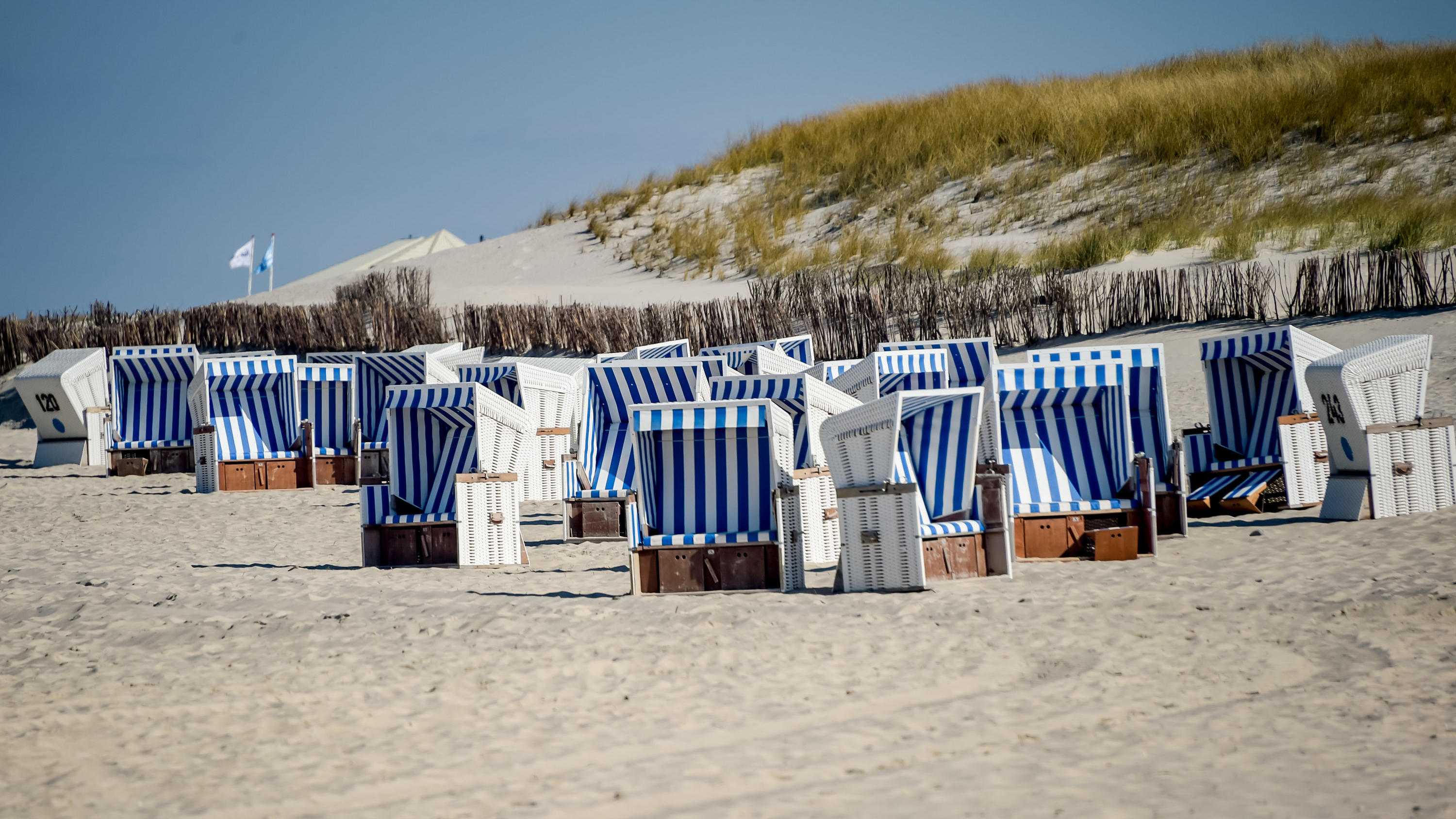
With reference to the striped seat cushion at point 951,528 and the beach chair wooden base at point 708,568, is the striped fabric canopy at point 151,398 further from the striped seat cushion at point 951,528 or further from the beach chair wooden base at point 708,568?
the striped seat cushion at point 951,528

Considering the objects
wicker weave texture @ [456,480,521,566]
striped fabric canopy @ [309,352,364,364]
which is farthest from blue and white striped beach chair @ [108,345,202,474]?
wicker weave texture @ [456,480,521,566]

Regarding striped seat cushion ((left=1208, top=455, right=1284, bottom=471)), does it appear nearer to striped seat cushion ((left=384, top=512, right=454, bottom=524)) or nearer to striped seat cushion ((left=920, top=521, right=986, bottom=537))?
striped seat cushion ((left=920, top=521, right=986, bottom=537))

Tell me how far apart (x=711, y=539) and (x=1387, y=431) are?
4130 millimetres

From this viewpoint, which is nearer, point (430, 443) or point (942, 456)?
point (942, 456)

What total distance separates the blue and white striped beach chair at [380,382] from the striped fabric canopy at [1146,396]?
22.8 ft

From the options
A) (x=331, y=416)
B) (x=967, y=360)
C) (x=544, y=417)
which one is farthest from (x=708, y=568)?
(x=331, y=416)

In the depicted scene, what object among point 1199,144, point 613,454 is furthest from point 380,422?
point 1199,144

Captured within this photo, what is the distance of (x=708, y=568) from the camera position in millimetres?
6336

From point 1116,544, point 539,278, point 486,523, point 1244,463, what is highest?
point 539,278

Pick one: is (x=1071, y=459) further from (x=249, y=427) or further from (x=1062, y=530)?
(x=249, y=427)

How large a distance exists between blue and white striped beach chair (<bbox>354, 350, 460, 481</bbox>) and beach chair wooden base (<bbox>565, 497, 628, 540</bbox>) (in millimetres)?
4074

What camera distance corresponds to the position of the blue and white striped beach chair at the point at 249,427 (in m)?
12.6

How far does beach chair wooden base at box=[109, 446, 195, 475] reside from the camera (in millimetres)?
14305

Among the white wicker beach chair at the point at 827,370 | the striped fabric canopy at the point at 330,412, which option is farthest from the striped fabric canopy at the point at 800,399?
the striped fabric canopy at the point at 330,412
